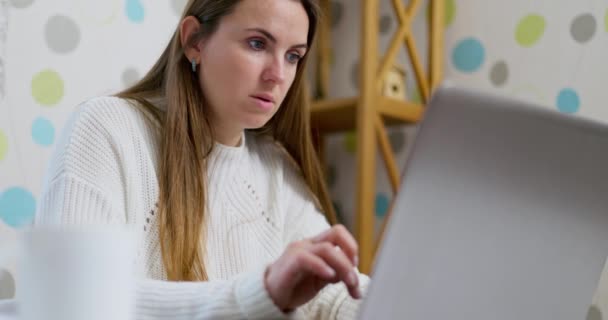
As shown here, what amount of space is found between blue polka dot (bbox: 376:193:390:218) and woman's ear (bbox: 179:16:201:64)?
0.91 m

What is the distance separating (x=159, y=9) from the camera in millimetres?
1521

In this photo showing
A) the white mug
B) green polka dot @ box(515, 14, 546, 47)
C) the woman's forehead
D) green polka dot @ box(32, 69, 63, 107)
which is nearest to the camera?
the white mug

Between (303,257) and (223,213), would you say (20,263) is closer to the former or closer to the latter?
(303,257)

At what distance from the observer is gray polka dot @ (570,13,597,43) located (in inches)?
55.6

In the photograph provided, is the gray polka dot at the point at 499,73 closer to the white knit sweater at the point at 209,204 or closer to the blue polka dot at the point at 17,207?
the white knit sweater at the point at 209,204

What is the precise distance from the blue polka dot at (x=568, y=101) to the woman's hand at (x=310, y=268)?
103cm

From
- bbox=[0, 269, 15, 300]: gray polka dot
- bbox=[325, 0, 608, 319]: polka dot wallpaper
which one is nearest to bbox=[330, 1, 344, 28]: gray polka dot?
bbox=[325, 0, 608, 319]: polka dot wallpaper

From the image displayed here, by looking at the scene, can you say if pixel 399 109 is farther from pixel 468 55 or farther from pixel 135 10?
pixel 135 10

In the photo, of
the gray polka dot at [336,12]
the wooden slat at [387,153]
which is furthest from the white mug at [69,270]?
the gray polka dot at [336,12]

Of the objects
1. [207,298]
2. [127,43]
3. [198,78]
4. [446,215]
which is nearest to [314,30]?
[198,78]

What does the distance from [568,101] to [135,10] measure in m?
1.05

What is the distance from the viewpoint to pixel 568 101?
4.70 feet

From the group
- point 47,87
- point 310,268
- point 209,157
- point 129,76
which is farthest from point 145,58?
point 310,268

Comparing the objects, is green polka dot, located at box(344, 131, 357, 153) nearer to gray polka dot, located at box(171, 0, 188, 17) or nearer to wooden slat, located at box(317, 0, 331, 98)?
wooden slat, located at box(317, 0, 331, 98)
